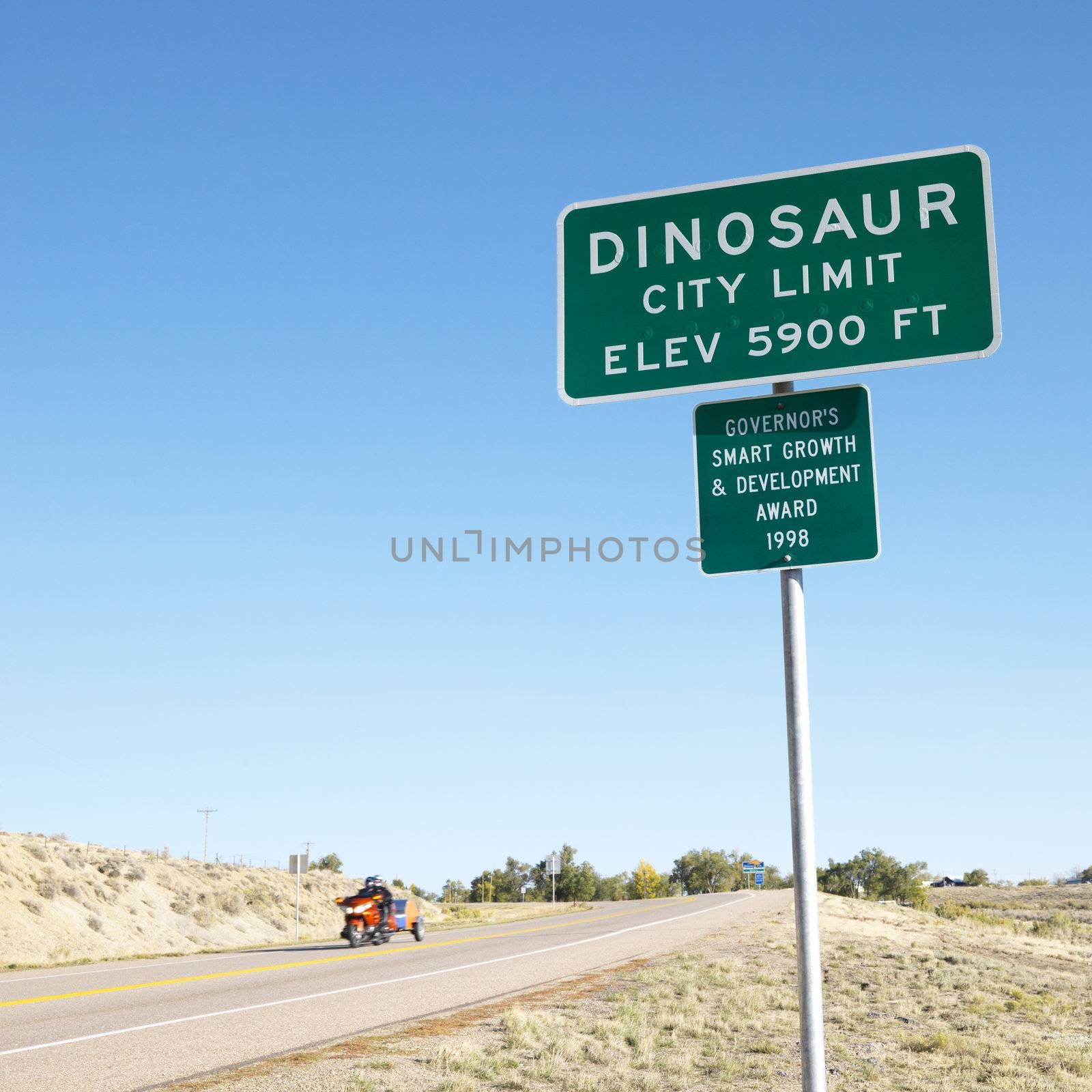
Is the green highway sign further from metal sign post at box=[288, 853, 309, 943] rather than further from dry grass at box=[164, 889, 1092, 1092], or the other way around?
metal sign post at box=[288, 853, 309, 943]

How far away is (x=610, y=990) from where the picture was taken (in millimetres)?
16297

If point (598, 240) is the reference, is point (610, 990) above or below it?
below

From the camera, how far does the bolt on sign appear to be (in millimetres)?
4285

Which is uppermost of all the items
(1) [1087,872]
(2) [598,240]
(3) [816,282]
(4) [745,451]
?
(2) [598,240]

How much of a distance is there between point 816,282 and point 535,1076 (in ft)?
26.3

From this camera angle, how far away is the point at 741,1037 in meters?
12.2

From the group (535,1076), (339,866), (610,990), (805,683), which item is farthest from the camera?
(339,866)

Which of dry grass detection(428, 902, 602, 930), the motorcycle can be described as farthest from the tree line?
the motorcycle

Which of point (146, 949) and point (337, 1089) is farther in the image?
point (146, 949)

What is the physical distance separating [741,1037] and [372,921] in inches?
703

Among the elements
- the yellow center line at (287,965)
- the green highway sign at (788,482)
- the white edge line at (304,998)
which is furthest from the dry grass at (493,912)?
the green highway sign at (788,482)

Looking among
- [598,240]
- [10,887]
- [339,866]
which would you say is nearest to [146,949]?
[10,887]

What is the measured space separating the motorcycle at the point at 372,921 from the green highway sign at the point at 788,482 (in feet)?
84.0

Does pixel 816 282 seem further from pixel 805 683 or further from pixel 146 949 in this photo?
pixel 146 949
